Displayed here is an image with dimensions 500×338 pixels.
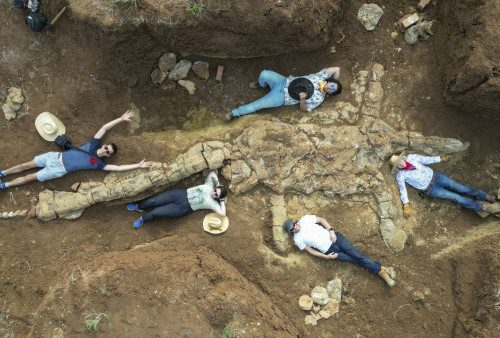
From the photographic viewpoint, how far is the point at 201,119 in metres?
6.05

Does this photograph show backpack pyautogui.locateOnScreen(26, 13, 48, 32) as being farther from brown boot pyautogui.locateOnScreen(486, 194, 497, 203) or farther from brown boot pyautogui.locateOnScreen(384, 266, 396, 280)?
brown boot pyautogui.locateOnScreen(486, 194, 497, 203)

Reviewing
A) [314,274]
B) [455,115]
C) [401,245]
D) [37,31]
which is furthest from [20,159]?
[455,115]

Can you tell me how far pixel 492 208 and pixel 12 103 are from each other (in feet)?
24.1

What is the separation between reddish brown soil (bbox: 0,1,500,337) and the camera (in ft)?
15.2

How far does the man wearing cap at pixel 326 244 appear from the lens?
5.10 meters

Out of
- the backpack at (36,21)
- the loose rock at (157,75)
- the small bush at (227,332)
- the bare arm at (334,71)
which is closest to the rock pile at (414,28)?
the bare arm at (334,71)

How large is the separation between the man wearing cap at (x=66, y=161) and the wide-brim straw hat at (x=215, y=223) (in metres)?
1.18

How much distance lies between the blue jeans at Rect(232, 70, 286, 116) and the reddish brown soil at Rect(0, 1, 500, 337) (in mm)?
247

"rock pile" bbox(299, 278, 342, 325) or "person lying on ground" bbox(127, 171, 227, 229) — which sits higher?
"person lying on ground" bbox(127, 171, 227, 229)

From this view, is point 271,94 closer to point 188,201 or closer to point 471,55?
point 188,201

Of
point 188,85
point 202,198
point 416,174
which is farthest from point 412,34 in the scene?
point 202,198

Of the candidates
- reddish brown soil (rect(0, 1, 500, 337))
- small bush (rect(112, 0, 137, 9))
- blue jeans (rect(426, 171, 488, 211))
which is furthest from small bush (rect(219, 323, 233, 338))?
small bush (rect(112, 0, 137, 9))

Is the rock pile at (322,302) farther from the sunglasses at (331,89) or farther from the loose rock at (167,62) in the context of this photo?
the loose rock at (167,62)

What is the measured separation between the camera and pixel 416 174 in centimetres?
531
